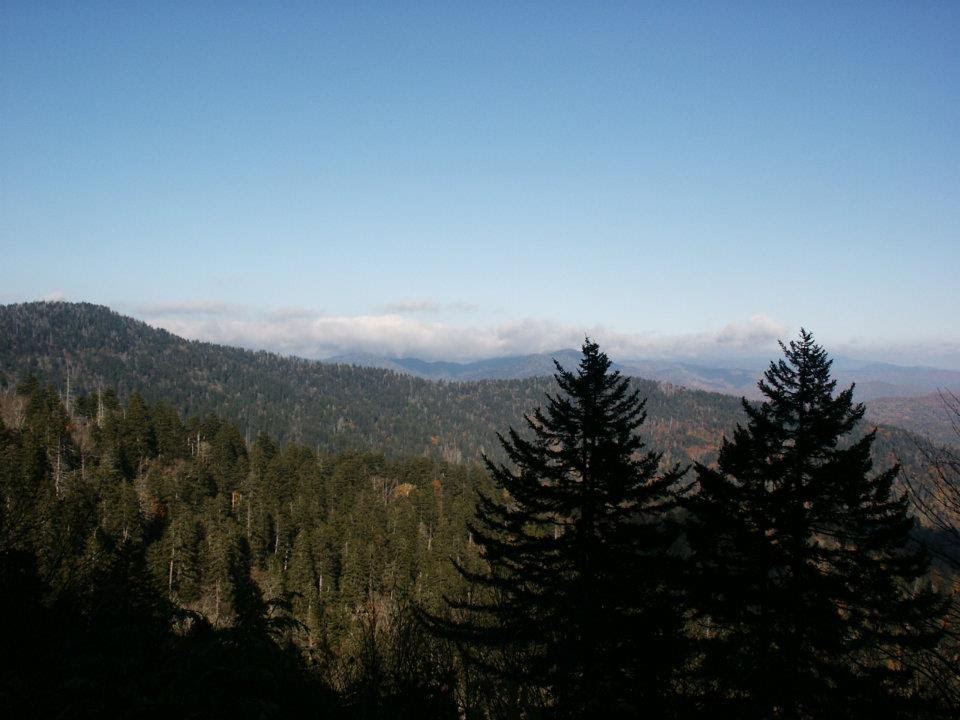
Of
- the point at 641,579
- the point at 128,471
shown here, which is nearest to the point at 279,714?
the point at 641,579

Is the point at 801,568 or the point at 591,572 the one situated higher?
the point at 801,568

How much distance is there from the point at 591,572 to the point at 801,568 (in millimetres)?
4953

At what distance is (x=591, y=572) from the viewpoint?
488 inches

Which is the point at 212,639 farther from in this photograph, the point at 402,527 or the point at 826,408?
the point at 402,527

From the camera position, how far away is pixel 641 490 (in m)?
12.8

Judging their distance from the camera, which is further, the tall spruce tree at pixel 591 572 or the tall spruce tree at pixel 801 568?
the tall spruce tree at pixel 801 568

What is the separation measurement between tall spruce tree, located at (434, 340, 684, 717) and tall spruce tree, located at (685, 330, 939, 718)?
130 centimetres

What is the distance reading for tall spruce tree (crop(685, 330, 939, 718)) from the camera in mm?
11609

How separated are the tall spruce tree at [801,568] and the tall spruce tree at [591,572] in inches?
51.2

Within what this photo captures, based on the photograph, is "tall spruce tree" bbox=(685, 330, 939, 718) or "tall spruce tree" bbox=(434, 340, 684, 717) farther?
"tall spruce tree" bbox=(685, 330, 939, 718)

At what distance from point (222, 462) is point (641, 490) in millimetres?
65222

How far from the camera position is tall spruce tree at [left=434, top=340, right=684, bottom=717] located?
1148cm

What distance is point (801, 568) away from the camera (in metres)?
12.4

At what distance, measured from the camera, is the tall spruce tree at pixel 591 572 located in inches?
452
